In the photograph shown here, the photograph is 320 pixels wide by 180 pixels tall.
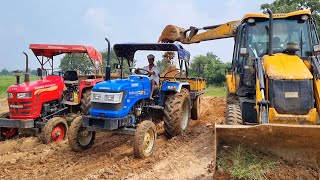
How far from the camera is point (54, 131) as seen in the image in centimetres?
765

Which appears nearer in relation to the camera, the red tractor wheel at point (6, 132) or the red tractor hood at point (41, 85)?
the red tractor hood at point (41, 85)

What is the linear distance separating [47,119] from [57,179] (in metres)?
3.22

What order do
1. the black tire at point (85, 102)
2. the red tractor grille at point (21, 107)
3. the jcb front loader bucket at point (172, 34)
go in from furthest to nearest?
the jcb front loader bucket at point (172, 34), the black tire at point (85, 102), the red tractor grille at point (21, 107)

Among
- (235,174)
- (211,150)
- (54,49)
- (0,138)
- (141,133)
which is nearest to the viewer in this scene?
(235,174)

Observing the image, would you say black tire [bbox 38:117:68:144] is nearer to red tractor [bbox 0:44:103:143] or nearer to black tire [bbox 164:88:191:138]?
red tractor [bbox 0:44:103:143]

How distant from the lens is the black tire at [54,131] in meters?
7.36

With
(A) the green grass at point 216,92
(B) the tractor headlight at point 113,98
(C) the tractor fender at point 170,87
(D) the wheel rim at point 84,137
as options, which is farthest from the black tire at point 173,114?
(A) the green grass at point 216,92

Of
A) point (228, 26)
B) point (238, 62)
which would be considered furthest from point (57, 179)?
point (228, 26)

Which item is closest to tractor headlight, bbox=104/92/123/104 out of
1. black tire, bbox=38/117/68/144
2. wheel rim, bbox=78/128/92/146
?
wheel rim, bbox=78/128/92/146

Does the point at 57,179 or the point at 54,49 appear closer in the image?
the point at 57,179

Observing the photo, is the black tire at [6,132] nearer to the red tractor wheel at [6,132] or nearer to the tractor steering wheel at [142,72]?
the red tractor wheel at [6,132]

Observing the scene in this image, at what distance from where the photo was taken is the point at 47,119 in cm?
816

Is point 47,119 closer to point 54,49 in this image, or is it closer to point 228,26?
point 54,49

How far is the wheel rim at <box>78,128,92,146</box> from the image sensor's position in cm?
678
